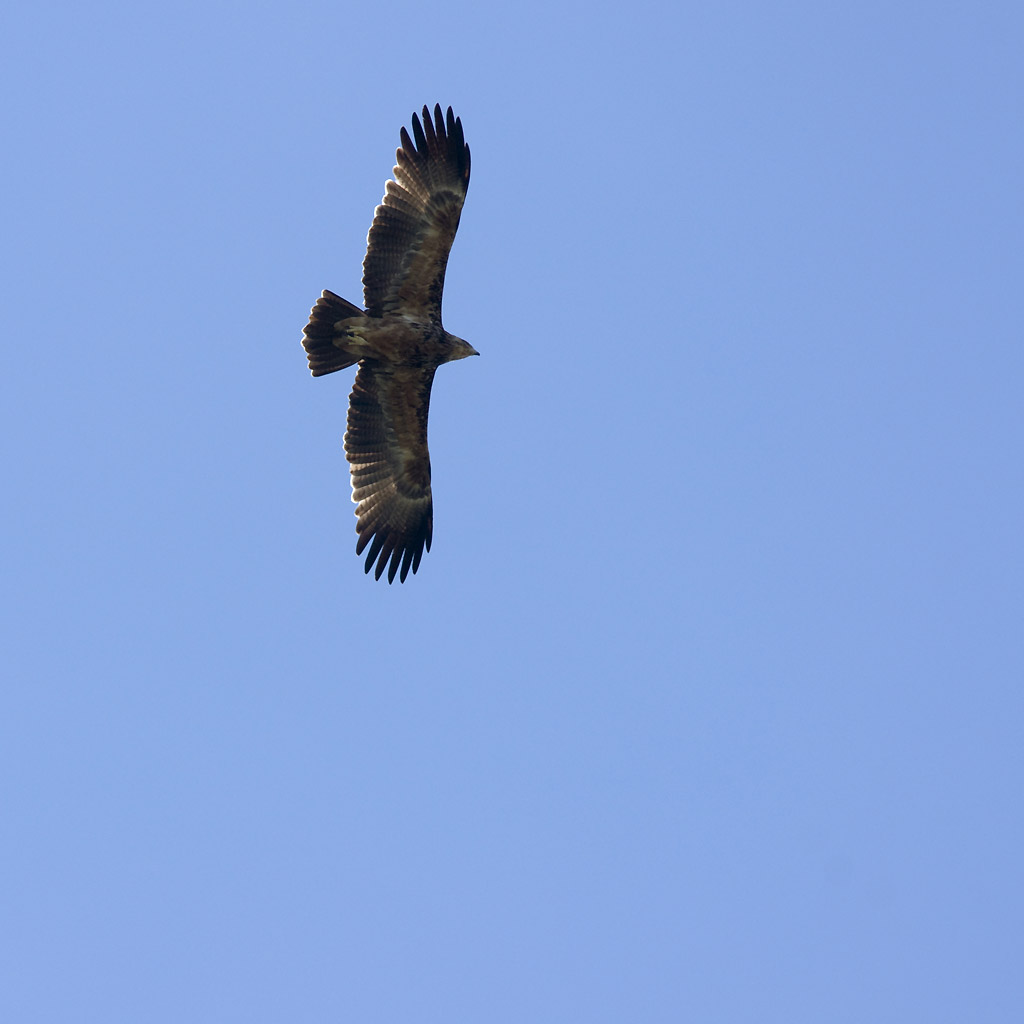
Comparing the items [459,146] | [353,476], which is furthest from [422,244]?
[353,476]

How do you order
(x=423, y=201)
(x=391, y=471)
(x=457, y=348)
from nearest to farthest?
(x=423, y=201), (x=457, y=348), (x=391, y=471)

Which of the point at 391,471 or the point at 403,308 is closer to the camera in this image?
the point at 403,308

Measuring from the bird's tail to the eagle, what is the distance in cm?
1

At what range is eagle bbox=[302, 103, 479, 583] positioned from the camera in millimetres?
16203

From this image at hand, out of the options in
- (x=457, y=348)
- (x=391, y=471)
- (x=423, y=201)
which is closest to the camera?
(x=423, y=201)

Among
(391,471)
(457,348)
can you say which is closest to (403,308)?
(457,348)

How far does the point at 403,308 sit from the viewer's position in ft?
54.3

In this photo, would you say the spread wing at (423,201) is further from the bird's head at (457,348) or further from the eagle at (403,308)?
the bird's head at (457,348)

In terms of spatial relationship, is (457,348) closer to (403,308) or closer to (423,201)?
(403,308)

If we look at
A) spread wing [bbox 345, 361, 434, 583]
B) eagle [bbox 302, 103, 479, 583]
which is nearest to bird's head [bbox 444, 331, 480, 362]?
eagle [bbox 302, 103, 479, 583]

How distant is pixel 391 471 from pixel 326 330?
2019 millimetres

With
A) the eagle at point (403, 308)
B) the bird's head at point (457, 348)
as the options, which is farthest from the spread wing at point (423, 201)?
the bird's head at point (457, 348)

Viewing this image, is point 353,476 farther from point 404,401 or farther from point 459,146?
point 459,146

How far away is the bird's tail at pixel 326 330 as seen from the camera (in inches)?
650
